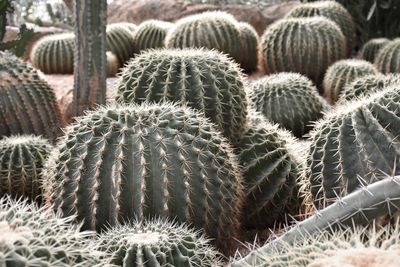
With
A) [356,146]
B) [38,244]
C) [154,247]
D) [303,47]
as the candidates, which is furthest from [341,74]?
[38,244]

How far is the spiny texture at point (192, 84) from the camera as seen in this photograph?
3041 millimetres

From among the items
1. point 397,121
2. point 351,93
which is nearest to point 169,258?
point 397,121

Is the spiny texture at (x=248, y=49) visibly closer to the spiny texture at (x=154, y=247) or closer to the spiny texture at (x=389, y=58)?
the spiny texture at (x=389, y=58)

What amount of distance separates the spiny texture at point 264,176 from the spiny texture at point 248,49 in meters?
3.88

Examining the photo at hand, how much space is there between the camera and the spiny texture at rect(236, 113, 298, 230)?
127 inches

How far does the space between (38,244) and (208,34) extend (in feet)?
17.6

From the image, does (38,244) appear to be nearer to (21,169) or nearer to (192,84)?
(192,84)

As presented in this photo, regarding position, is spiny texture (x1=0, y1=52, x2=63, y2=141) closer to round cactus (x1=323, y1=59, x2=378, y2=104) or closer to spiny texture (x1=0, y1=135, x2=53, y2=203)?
spiny texture (x1=0, y1=135, x2=53, y2=203)

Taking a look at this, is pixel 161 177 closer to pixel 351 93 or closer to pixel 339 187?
pixel 339 187

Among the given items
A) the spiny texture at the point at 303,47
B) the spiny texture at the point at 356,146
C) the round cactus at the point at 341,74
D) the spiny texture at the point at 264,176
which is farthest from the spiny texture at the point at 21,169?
the spiny texture at the point at 303,47

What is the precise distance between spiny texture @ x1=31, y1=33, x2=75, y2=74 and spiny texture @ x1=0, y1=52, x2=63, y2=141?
11.5 ft

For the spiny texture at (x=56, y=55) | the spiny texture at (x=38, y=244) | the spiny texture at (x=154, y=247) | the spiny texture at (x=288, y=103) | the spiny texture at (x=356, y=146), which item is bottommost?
the spiny texture at (x=56, y=55)

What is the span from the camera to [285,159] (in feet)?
10.8

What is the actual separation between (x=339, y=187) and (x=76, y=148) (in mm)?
979
